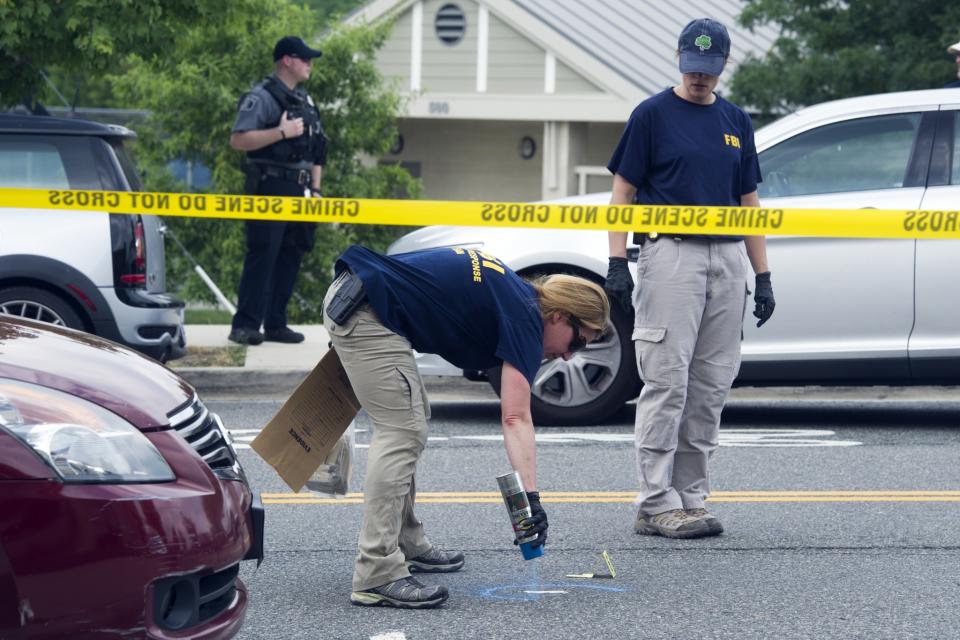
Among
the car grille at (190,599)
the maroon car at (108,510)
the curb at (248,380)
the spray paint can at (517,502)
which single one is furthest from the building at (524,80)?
the car grille at (190,599)

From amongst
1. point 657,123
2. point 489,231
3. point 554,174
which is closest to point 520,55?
point 554,174

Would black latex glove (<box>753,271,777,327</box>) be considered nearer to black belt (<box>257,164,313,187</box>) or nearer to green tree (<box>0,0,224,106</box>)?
black belt (<box>257,164,313,187</box>)

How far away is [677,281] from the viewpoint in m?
5.85

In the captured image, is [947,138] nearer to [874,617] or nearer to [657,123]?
[657,123]

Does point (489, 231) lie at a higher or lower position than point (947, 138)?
lower

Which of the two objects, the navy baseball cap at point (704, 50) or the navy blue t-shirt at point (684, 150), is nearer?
the navy baseball cap at point (704, 50)

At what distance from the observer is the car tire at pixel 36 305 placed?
28.2ft

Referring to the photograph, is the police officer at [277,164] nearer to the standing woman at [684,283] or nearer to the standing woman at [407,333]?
the standing woman at [684,283]

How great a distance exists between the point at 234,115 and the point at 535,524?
1137 centimetres

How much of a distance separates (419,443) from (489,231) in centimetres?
342

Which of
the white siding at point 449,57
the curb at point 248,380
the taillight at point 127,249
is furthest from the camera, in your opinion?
the white siding at point 449,57

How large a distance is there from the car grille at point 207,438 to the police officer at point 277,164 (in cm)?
614

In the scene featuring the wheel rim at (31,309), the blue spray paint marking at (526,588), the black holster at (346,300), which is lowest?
the blue spray paint marking at (526,588)

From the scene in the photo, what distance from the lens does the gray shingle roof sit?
2315cm
